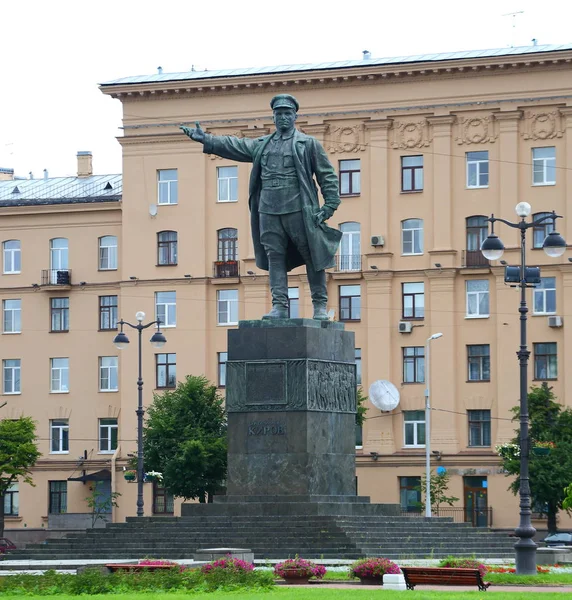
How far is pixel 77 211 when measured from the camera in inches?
2901

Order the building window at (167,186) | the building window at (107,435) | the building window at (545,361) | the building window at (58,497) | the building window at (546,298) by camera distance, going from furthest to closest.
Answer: the building window at (107,435)
the building window at (58,497)
the building window at (167,186)
the building window at (546,298)
the building window at (545,361)

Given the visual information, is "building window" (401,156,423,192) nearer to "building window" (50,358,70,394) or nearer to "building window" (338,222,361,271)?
"building window" (338,222,361,271)

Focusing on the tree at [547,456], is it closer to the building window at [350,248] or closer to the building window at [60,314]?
the building window at [350,248]

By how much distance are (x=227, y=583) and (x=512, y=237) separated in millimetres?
42192

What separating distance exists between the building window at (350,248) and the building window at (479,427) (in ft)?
24.5

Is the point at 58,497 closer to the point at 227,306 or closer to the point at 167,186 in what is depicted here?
the point at 227,306

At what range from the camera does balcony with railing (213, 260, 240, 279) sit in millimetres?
70312

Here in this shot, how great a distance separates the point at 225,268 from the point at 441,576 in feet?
147

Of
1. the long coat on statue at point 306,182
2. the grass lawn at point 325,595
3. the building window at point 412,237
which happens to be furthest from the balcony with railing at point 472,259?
the grass lawn at point 325,595

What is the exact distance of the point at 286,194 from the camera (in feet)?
108

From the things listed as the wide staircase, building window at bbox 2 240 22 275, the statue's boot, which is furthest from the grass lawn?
building window at bbox 2 240 22 275

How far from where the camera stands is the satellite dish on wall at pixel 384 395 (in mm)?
66062

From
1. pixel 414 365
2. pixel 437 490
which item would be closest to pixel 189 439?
pixel 437 490

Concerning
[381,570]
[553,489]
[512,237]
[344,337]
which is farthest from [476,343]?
[381,570]
